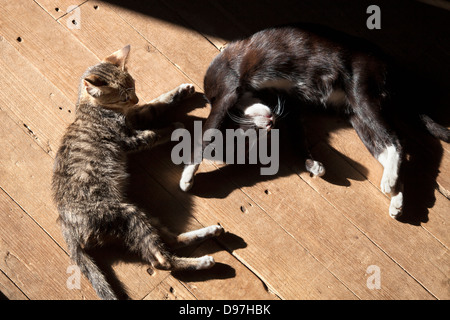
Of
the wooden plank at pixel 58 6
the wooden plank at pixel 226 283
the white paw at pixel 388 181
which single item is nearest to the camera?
the wooden plank at pixel 226 283

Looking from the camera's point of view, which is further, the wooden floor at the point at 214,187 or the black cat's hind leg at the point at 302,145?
the black cat's hind leg at the point at 302,145

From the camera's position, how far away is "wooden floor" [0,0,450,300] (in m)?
1.85

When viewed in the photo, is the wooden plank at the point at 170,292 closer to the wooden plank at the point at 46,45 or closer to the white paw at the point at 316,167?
the white paw at the point at 316,167

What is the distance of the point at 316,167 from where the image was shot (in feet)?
6.58

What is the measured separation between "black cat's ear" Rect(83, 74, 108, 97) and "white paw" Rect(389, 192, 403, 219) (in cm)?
143

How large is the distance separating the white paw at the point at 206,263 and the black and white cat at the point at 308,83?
1.13 feet

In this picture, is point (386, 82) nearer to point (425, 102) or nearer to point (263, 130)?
point (425, 102)

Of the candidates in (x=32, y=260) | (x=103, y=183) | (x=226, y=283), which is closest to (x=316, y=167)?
(x=226, y=283)

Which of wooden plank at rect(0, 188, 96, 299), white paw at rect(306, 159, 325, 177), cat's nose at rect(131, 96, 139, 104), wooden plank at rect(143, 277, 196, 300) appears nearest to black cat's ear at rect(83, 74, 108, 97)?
cat's nose at rect(131, 96, 139, 104)

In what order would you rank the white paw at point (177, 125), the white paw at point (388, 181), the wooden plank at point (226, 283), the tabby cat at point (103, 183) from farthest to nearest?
1. the white paw at point (177, 125)
2. the white paw at point (388, 181)
3. the wooden plank at point (226, 283)
4. the tabby cat at point (103, 183)

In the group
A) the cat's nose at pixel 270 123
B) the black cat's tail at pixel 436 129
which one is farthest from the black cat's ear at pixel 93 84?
the black cat's tail at pixel 436 129

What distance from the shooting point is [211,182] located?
203cm

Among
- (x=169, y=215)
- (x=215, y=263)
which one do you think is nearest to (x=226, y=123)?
(x=169, y=215)

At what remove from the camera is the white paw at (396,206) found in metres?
1.94
